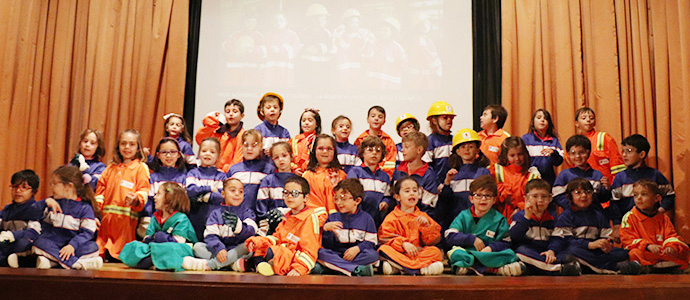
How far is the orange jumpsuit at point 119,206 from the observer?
172 inches

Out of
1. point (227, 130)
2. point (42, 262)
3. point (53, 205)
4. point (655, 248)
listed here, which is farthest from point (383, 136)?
point (42, 262)

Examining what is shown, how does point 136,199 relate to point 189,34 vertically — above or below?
below

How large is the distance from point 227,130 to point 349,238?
187cm

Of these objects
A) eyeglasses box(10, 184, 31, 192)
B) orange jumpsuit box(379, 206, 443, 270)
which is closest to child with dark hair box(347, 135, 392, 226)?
orange jumpsuit box(379, 206, 443, 270)

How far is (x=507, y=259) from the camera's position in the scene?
3850 mm

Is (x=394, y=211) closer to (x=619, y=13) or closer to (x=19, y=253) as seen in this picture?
(x=19, y=253)

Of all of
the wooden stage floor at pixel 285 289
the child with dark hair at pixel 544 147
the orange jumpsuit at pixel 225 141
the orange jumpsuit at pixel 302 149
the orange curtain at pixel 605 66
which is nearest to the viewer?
the wooden stage floor at pixel 285 289

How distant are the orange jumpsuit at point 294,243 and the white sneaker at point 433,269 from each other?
28.5 inches

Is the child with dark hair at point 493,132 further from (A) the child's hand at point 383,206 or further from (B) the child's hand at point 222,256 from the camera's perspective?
(B) the child's hand at point 222,256

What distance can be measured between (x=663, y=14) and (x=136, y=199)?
17.1 ft

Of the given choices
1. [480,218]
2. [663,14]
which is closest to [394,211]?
[480,218]

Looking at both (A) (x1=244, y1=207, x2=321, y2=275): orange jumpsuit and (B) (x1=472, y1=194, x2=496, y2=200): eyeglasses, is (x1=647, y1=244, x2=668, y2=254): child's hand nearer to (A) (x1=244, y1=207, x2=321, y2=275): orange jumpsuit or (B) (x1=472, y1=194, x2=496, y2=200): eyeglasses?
(B) (x1=472, y1=194, x2=496, y2=200): eyeglasses

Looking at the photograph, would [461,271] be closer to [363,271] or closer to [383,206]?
[363,271]

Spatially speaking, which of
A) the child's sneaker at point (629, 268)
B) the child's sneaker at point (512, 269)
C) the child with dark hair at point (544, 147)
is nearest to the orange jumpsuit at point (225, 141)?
the child's sneaker at point (512, 269)
